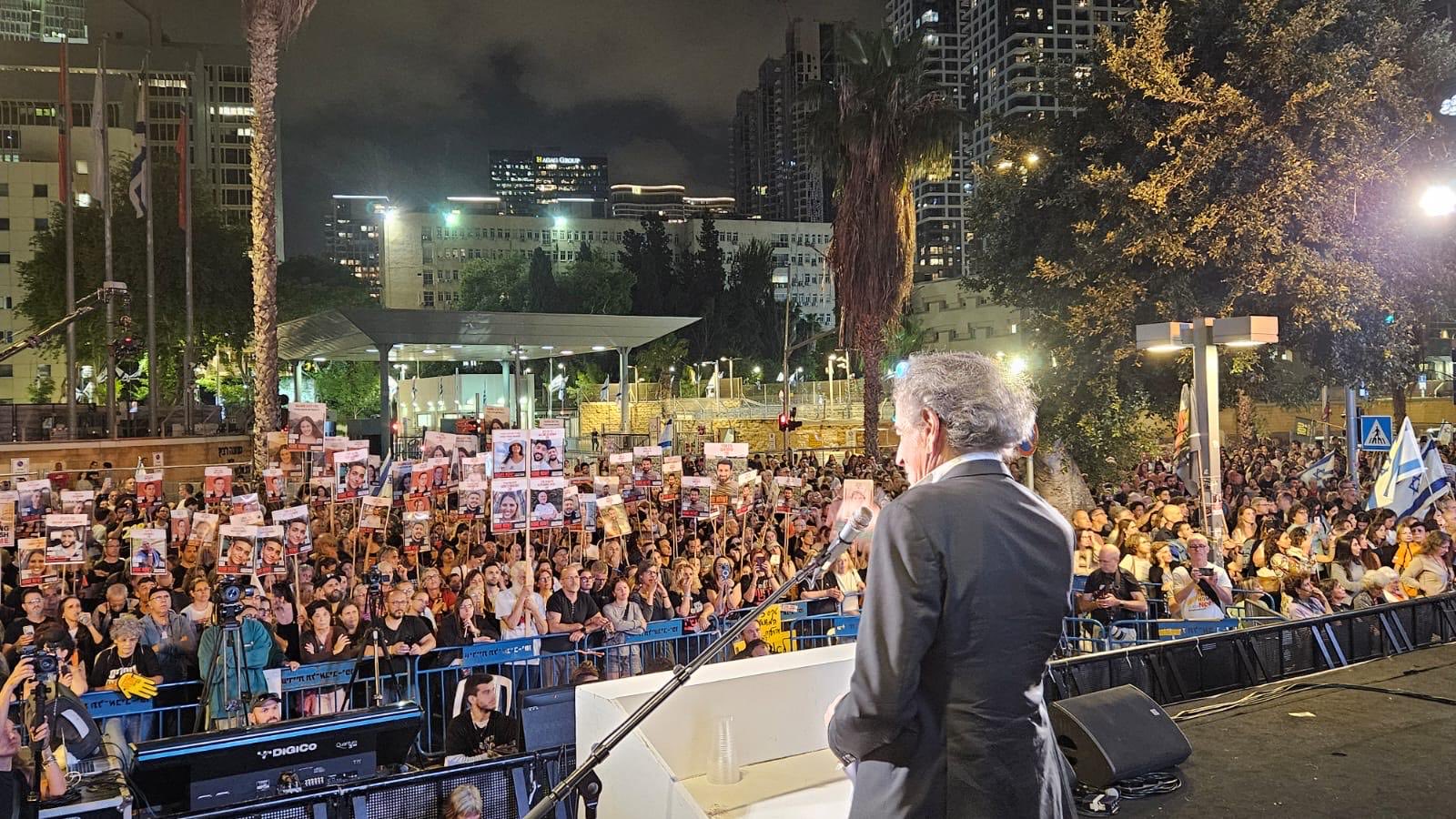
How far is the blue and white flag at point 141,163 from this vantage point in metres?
30.7

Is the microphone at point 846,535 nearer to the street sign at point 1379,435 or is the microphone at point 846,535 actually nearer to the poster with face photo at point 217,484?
the poster with face photo at point 217,484

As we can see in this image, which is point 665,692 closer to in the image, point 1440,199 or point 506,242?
point 1440,199

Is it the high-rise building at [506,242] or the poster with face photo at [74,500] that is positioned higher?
the high-rise building at [506,242]

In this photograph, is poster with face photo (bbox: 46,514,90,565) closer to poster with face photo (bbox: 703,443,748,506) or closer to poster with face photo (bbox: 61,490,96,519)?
poster with face photo (bbox: 61,490,96,519)

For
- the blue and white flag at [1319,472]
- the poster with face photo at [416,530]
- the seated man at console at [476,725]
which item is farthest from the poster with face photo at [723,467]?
the blue and white flag at [1319,472]

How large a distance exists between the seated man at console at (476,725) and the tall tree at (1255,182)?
501 inches

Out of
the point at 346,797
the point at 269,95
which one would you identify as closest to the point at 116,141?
the point at 269,95

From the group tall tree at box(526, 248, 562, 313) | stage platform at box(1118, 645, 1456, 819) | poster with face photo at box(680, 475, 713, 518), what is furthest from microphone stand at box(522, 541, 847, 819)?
tall tree at box(526, 248, 562, 313)

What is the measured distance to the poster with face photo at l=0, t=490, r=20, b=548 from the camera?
11.1 meters

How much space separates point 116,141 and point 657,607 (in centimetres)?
7615

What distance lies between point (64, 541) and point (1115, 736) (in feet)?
33.8

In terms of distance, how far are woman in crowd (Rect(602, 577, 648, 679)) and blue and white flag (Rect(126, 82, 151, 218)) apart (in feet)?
90.2

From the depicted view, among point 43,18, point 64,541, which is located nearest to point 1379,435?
point 64,541

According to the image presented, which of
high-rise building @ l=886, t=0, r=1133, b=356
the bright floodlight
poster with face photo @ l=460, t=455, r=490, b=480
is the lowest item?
poster with face photo @ l=460, t=455, r=490, b=480
